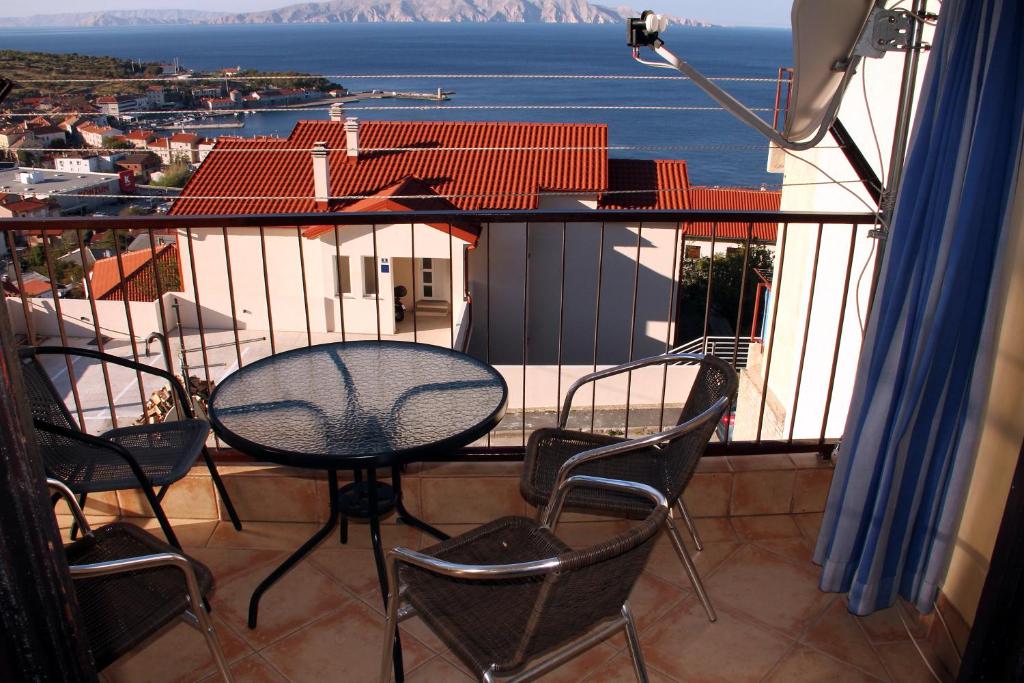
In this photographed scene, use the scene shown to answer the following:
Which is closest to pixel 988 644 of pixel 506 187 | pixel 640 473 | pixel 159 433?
pixel 640 473

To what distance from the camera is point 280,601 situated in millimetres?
2484

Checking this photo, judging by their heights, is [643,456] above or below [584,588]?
below

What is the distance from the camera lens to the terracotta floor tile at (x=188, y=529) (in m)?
2.77

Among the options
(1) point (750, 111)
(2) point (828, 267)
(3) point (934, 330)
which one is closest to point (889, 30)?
(1) point (750, 111)

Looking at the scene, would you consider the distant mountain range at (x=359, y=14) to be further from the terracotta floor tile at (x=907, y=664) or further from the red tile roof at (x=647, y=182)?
the terracotta floor tile at (x=907, y=664)

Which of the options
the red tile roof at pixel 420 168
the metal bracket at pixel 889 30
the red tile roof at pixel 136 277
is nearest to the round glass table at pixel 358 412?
the metal bracket at pixel 889 30

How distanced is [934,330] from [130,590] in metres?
2.00

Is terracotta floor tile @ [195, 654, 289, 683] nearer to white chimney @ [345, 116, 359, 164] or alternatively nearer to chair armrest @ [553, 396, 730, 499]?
chair armrest @ [553, 396, 730, 499]

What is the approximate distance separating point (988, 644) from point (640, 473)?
993 millimetres

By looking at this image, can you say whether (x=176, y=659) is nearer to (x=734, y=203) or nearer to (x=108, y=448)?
(x=108, y=448)

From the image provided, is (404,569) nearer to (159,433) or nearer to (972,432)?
(159,433)

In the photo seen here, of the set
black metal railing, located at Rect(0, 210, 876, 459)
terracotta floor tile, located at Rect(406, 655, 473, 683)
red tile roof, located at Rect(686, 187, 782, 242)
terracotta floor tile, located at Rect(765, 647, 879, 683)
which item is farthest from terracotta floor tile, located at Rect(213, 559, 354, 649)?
red tile roof, located at Rect(686, 187, 782, 242)

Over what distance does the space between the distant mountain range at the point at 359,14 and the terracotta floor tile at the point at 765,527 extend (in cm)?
1049

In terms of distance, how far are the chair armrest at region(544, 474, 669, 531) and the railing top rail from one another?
90 centimetres
